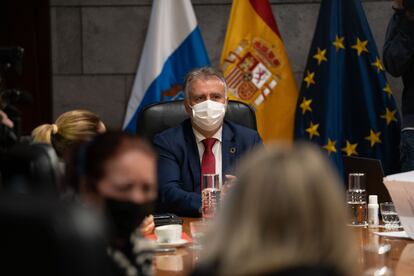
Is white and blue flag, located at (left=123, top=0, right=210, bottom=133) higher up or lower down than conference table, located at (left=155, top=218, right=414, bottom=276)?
higher up

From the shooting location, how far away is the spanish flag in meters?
5.42

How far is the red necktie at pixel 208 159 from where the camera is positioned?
13.0 ft

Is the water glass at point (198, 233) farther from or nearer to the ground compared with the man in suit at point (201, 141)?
nearer to the ground

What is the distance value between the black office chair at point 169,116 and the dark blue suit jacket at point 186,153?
11cm

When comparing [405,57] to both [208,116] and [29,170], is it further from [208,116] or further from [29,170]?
[29,170]

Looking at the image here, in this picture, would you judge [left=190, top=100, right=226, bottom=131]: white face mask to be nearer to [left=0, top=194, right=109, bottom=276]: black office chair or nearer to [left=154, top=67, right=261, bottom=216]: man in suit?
[left=154, top=67, right=261, bottom=216]: man in suit

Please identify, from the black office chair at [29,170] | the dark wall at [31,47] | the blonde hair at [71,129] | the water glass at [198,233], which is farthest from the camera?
the dark wall at [31,47]

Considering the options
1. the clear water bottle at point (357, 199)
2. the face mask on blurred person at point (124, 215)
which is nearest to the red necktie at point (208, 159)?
the clear water bottle at point (357, 199)

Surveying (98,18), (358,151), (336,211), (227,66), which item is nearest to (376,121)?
(358,151)

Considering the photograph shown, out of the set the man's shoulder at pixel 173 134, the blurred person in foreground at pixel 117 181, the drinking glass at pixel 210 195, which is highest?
the man's shoulder at pixel 173 134

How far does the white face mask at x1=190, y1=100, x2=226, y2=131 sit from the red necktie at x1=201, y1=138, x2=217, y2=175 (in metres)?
0.06

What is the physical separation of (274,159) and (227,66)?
413 centimetres

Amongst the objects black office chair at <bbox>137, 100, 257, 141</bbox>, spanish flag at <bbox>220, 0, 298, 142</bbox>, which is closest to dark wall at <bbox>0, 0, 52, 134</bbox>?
spanish flag at <bbox>220, 0, 298, 142</bbox>

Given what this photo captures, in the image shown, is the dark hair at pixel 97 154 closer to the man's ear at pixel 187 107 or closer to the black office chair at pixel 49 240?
the black office chair at pixel 49 240
